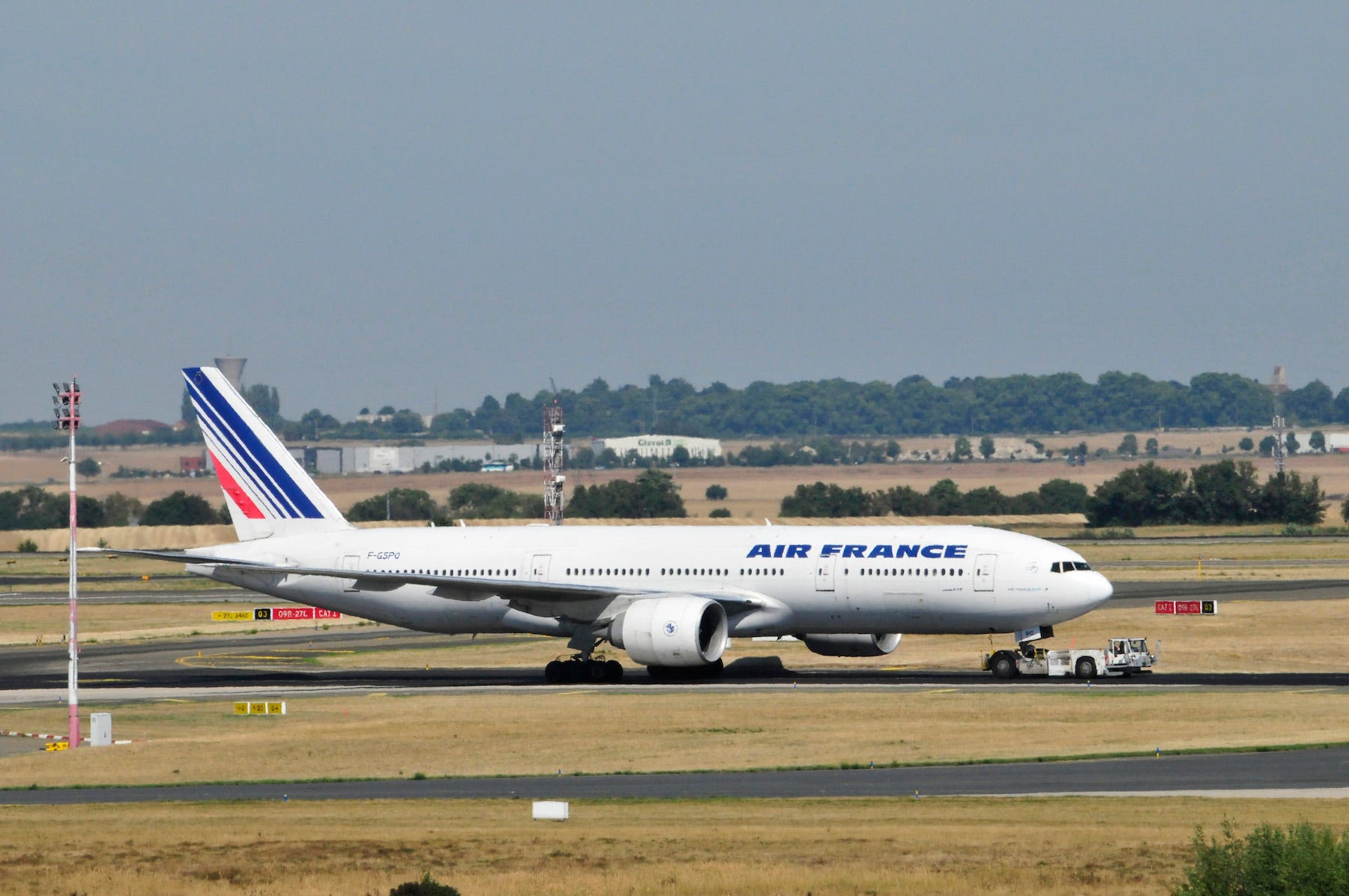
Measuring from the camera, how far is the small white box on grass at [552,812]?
102 ft

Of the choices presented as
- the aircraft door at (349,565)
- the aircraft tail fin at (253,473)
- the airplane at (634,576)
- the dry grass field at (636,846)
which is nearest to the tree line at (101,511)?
the aircraft tail fin at (253,473)

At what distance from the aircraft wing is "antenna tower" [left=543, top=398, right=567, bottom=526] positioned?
69.4 metres

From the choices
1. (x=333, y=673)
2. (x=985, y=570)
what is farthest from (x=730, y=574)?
(x=333, y=673)

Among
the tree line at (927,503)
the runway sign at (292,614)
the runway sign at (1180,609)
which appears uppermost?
the tree line at (927,503)

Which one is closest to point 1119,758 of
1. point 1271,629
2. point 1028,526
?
point 1271,629

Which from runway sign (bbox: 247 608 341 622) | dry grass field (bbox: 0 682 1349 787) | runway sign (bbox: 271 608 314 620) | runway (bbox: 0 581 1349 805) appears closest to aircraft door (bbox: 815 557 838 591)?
runway (bbox: 0 581 1349 805)

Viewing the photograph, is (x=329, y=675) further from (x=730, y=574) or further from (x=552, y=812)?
(x=552, y=812)

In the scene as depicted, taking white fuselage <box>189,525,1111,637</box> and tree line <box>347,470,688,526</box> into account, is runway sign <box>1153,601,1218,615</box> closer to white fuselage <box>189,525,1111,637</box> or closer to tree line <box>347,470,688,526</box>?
white fuselage <box>189,525,1111,637</box>

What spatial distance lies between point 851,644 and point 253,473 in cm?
2168

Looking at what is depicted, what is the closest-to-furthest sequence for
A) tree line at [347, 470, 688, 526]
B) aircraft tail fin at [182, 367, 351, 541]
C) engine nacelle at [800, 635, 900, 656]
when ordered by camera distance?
engine nacelle at [800, 635, 900, 656] < aircraft tail fin at [182, 367, 351, 541] < tree line at [347, 470, 688, 526]

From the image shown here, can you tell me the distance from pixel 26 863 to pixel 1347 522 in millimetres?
147468

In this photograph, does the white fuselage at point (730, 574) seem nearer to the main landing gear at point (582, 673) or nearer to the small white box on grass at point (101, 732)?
the main landing gear at point (582, 673)

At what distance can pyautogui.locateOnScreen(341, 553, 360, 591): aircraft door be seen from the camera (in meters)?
60.2

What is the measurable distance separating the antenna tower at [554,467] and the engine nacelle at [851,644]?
70511 mm
